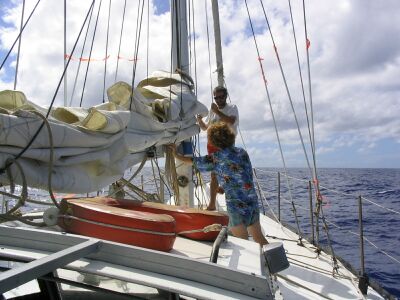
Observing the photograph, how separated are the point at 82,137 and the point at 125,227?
0.57 meters

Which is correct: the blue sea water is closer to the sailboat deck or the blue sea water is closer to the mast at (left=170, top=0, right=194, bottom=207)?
the mast at (left=170, top=0, right=194, bottom=207)

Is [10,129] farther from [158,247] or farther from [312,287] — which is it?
[312,287]

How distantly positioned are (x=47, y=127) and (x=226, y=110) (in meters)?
2.97

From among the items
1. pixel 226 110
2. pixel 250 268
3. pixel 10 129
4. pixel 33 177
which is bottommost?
pixel 250 268

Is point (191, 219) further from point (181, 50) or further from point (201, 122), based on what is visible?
point (181, 50)

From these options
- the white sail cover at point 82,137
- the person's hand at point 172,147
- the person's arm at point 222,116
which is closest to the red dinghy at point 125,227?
the white sail cover at point 82,137

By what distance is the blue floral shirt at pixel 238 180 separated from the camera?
332 cm

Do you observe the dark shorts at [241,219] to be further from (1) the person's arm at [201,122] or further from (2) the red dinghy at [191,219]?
(1) the person's arm at [201,122]

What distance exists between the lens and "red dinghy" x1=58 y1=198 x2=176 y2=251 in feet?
6.79

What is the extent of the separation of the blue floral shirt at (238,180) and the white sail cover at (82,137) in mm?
596

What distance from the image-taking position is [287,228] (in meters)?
6.43

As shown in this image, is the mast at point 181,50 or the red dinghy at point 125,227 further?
the mast at point 181,50

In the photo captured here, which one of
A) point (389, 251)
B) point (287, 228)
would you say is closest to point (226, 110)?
point (287, 228)

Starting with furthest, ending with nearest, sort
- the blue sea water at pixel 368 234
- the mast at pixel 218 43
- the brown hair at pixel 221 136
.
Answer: the mast at pixel 218 43, the blue sea water at pixel 368 234, the brown hair at pixel 221 136
